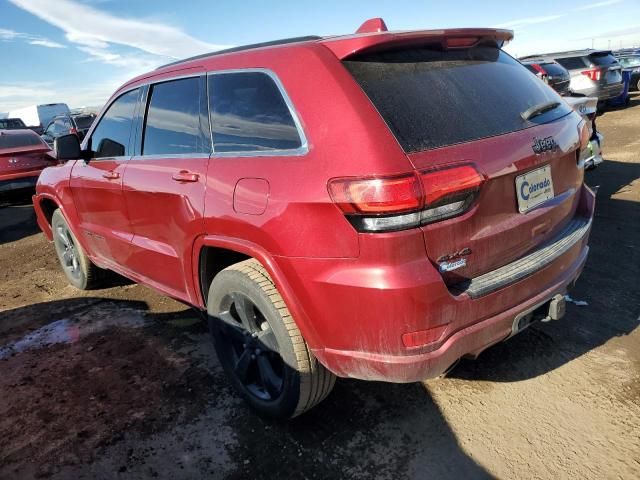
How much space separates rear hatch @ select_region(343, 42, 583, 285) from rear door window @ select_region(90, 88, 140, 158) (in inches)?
80.0

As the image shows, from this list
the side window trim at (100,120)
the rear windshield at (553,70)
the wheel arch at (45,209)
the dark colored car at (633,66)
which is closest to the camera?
the side window trim at (100,120)

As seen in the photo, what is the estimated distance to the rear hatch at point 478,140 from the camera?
82.0 inches

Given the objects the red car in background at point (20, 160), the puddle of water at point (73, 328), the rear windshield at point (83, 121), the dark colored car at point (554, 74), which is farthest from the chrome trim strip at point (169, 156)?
the rear windshield at point (83, 121)

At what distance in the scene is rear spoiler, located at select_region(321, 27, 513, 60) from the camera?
2205mm

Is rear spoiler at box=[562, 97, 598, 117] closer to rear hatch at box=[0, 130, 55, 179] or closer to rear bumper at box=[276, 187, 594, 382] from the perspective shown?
rear bumper at box=[276, 187, 594, 382]

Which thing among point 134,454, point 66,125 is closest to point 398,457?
point 134,454

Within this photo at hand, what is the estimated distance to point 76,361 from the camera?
3559mm

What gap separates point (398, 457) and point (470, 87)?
180 centimetres

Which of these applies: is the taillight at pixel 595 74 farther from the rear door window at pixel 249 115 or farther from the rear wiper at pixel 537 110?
the rear door window at pixel 249 115

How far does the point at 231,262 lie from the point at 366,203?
4.13ft

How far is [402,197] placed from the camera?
1931mm

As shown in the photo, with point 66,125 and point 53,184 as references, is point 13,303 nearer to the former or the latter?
point 53,184

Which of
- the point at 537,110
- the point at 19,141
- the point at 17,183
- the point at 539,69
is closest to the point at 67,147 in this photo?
the point at 537,110

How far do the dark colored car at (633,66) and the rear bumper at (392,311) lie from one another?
21135mm
